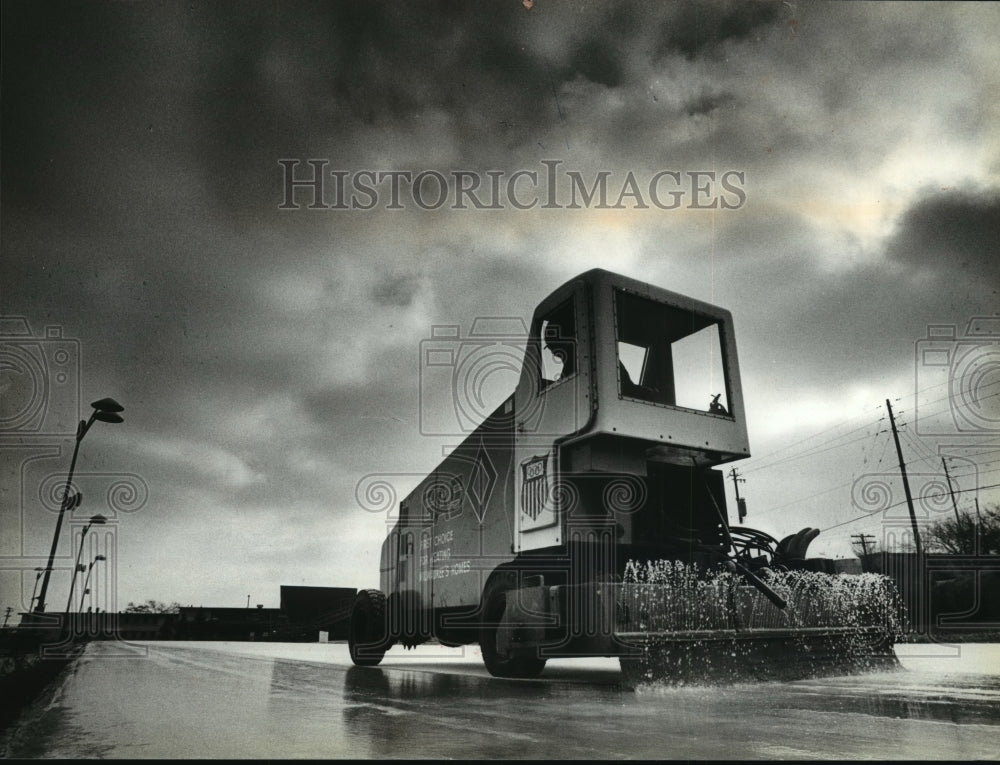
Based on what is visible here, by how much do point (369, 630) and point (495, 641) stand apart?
399 centimetres

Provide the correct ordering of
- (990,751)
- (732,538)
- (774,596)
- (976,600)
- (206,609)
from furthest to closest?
(206,609) < (976,600) < (732,538) < (774,596) < (990,751)

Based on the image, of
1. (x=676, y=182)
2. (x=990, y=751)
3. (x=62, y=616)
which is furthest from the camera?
(x=62, y=616)

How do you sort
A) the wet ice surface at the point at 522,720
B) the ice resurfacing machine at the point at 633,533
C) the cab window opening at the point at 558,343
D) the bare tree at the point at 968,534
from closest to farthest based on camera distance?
the wet ice surface at the point at 522,720
the ice resurfacing machine at the point at 633,533
the cab window opening at the point at 558,343
the bare tree at the point at 968,534

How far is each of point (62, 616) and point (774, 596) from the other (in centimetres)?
1798

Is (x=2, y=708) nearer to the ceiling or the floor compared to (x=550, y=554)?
nearer to the floor

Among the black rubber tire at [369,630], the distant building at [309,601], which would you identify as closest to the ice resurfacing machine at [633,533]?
the black rubber tire at [369,630]

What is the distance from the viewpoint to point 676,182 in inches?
308

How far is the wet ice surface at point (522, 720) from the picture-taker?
3.44 metres

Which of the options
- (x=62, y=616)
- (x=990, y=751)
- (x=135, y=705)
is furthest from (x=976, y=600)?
(x=62, y=616)

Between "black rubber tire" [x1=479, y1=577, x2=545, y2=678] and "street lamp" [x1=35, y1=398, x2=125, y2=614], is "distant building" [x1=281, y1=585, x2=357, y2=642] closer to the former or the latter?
"street lamp" [x1=35, y1=398, x2=125, y2=614]

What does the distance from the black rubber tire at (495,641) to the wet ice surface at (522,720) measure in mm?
385

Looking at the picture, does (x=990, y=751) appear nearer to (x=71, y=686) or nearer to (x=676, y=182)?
(x=676, y=182)

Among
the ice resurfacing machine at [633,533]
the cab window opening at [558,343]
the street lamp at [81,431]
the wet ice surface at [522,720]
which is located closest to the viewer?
the wet ice surface at [522,720]

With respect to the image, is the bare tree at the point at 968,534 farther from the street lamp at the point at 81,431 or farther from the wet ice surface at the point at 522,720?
the street lamp at the point at 81,431
